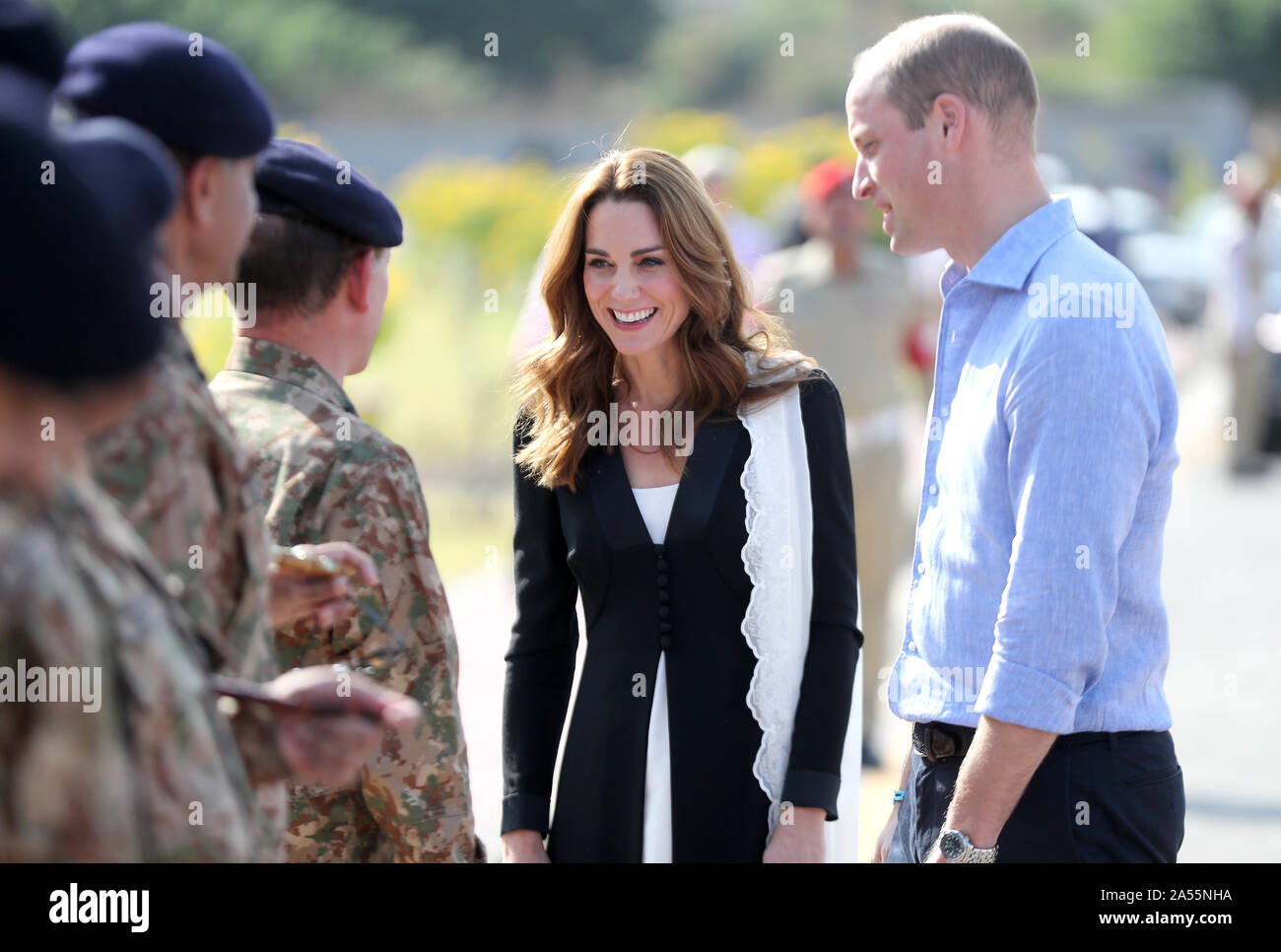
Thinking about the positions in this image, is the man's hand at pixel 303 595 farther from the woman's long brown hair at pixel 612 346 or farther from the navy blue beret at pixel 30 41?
the woman's long brown hair at pixel 612 346

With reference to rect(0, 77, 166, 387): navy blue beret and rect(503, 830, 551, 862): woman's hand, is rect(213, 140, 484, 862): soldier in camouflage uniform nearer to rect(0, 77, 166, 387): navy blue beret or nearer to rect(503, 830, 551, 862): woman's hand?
rect(503, 830, 551, 862): woman's hand

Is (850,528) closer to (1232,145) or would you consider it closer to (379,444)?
(379,444)

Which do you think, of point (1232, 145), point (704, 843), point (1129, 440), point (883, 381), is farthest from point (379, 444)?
point (1232, 145)

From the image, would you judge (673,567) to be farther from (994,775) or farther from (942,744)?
(994,775)

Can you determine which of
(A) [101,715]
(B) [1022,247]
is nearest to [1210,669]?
(B) [1022,247]

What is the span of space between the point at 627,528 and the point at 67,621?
5.64 feet

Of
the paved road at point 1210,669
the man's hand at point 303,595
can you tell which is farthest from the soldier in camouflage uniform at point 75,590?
the paved road at point 1210,669

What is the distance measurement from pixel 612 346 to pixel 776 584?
688mm

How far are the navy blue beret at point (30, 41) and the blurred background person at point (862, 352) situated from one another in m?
4.77

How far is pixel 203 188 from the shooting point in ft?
6.79

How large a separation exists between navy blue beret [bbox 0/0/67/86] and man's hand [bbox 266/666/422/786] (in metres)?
0.81

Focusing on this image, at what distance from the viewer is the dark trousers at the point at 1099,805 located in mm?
2486

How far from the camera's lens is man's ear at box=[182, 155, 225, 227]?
6.74 feet

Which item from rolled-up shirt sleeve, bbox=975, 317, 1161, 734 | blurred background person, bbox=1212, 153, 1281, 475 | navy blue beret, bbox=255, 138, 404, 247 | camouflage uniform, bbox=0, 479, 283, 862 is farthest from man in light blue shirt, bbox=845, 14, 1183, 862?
blurred background person, bbox=1212, 153, 1281, 475
